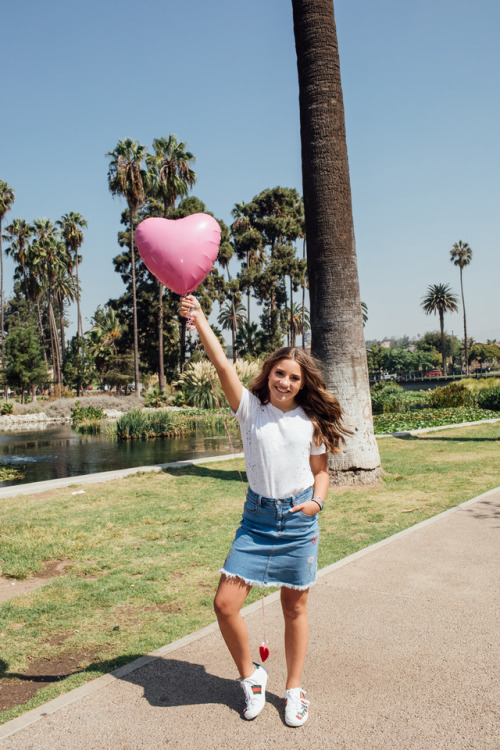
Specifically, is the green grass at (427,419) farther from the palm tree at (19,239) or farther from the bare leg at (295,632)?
the palm tree at (19,239)

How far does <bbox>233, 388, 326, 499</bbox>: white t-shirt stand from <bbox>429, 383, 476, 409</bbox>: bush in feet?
75.4

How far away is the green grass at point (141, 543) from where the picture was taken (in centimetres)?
379

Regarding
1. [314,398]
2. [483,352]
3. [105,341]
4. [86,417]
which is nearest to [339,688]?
[314,398]

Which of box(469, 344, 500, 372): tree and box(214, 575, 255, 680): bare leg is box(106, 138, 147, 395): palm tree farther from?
A: box(469, 344, 500, 372): tree

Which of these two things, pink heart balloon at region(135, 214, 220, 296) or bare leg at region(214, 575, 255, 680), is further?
pink heart balloon at region(135, 214, 220, 296)

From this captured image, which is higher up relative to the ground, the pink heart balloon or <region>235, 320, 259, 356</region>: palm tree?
<region>235, 320, 259, 356</region>: palm tree

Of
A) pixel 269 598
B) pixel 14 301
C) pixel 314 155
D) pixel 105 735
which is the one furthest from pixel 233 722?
pixel 14 301

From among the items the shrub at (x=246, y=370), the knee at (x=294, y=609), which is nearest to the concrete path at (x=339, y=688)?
the knee at (x=294, y=609)

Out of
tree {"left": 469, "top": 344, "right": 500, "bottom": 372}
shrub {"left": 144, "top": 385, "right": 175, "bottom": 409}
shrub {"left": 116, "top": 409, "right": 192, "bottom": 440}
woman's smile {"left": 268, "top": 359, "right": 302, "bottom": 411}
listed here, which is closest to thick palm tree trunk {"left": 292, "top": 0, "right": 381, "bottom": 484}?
woman's smile {"left": 268, "top": 359, "right": 302, "bottom": 411}

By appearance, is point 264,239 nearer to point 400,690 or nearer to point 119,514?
point 119,514

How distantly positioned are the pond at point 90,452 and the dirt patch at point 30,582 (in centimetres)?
655

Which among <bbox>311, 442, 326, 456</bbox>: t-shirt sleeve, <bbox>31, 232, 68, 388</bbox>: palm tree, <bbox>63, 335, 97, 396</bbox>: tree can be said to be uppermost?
<bbox>31, 232, 68, 388</bbox>: palm tree

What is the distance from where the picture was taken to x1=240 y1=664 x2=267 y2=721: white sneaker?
2781 mm

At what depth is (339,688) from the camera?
3.04m
